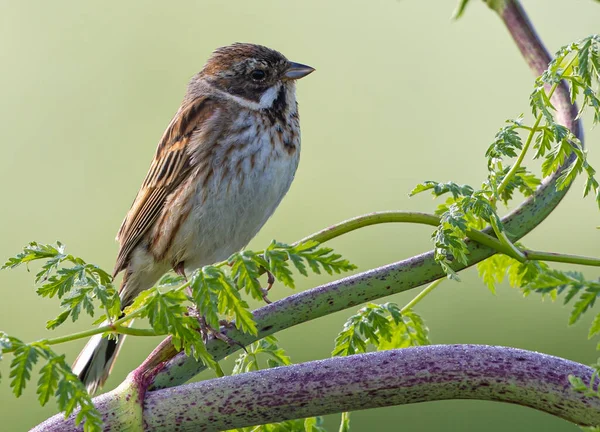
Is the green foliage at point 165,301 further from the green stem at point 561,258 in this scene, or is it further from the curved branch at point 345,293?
the green stem at point 561,258

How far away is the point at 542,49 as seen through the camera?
1.71 meters

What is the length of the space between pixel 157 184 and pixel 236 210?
0.36 m

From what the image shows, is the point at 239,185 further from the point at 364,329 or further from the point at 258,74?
the point at 364,329

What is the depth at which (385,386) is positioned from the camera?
4.09 ft

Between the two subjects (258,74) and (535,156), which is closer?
(535,156)

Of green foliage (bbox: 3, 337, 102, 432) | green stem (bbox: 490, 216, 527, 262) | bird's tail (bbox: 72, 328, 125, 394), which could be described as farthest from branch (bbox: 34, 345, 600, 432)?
bird's tail (bbox: 72, 328, 125, 394)

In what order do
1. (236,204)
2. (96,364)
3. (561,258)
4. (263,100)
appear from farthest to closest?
(263,100), (236,204), (96,364), (561,258)

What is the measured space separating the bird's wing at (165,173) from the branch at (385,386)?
5.40 feet

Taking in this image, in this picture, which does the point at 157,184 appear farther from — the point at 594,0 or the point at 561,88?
the point at 594,0

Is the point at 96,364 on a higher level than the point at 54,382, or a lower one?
higher

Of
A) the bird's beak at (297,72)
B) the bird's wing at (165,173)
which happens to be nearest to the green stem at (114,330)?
the bird's wing at (165,173)

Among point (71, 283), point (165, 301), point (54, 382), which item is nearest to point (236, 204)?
point (71, 283)

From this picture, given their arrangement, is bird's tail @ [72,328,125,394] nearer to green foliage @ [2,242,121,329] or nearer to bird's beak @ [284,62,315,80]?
green foliage @ [2,242,121,329]

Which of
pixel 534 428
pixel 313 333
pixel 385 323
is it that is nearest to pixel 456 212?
pixel 385 323
